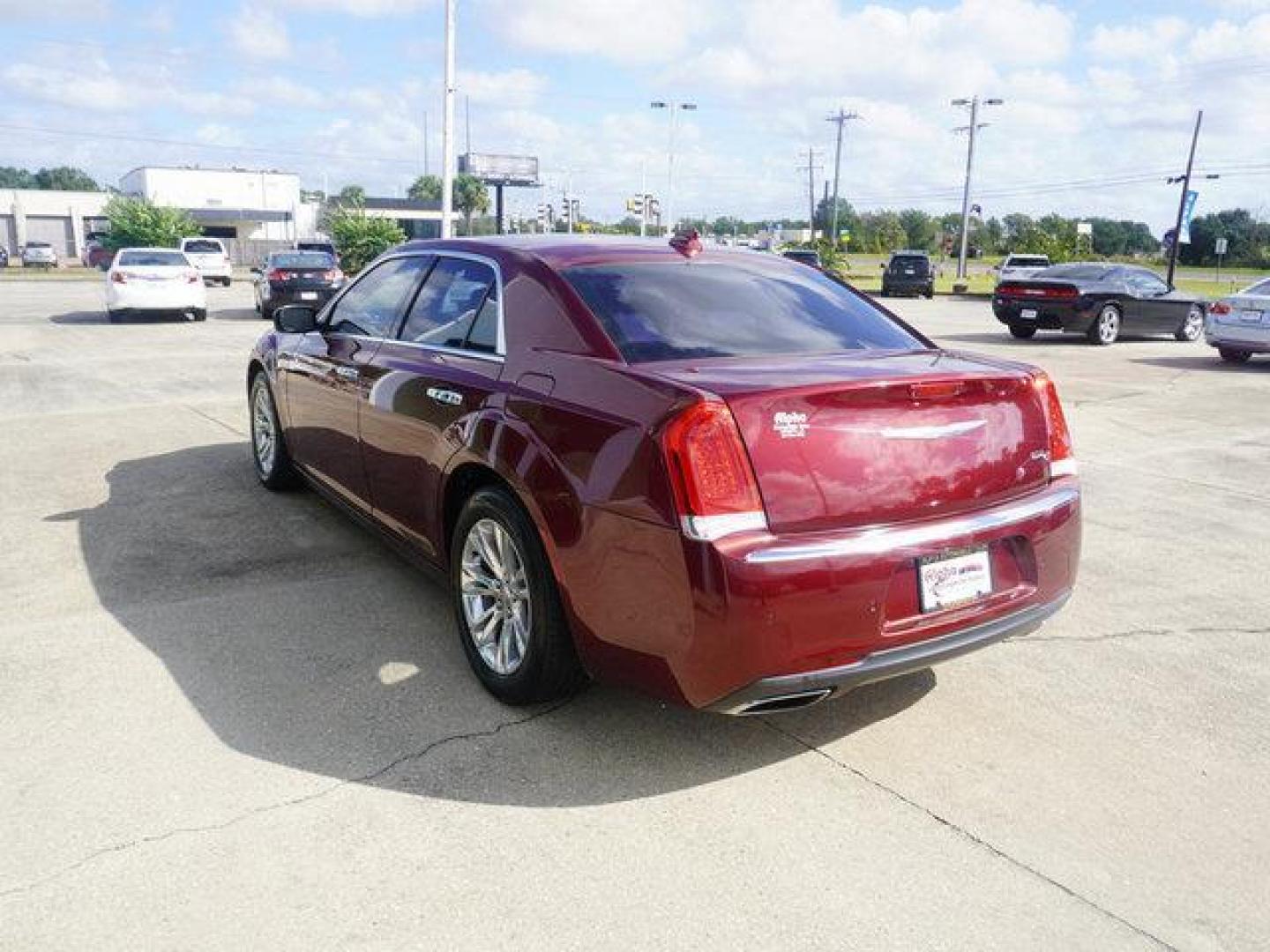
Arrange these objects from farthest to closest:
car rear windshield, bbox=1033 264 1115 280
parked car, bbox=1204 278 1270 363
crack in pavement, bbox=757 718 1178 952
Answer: car rear windshield, bbox=1033 264 1115 280 → parked car, bbox=1204 278 1270 363 → crack in pavement, bbox=757 718 1178 952

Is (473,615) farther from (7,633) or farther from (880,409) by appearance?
(7,633)

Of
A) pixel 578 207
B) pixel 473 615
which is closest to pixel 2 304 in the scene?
pixel 473 615

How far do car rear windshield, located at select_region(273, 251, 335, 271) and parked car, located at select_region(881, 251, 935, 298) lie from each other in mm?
21230

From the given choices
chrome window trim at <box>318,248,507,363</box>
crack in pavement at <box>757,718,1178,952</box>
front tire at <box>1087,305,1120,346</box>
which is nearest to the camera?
crack in pavement at <box>757,718,1178,952</box>

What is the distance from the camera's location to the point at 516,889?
2609 mm

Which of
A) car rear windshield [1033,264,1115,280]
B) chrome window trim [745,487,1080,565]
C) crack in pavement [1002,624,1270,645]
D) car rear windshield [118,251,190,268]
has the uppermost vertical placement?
car rear windshield [1033,264,1115,280]

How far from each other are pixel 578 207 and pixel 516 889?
302 feet

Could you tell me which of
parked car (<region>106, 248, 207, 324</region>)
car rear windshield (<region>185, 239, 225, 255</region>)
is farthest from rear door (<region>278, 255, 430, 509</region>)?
car rear windshield (<region>185, 239, 225, 255</region>)

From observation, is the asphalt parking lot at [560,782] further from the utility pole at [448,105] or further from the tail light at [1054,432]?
the utility pole at [448,105]

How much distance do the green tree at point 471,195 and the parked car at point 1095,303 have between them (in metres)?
100

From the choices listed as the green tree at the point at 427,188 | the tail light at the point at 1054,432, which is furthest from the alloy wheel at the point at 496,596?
the green tree at the point at 427,188

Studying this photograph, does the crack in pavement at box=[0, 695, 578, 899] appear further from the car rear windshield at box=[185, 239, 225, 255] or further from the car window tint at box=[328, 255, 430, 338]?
the car rear windshield at box=[185, 239, 225, 255]

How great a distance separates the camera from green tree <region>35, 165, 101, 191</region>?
160m

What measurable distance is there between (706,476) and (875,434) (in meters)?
0.55
